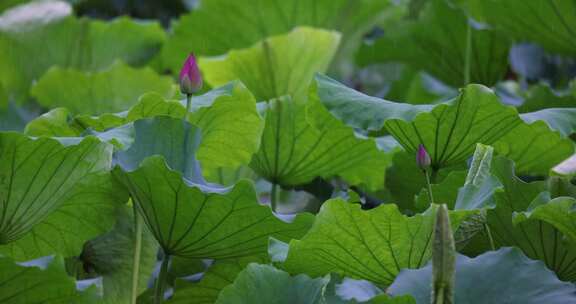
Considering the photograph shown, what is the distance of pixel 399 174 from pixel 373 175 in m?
0.06

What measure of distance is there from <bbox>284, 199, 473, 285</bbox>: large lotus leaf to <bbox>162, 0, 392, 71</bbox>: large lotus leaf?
1.20 metres

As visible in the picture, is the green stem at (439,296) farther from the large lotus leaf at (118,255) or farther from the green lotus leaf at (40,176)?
the large lotus leaf at (118,255)

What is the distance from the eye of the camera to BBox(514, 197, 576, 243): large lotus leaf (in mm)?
1102

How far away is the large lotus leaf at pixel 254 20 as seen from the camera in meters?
2.30

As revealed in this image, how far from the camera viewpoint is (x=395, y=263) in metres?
1.15

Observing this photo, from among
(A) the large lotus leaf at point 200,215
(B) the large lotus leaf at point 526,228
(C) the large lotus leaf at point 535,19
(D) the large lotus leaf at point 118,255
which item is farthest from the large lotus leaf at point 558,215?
(C) the large lotus leaf at point 535,19

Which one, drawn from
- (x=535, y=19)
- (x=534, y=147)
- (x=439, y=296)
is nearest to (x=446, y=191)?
(x=534, y=147)

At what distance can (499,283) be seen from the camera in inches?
43.1

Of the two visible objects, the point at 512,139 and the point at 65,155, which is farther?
the point at 512,139

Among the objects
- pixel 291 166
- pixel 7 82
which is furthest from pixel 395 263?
pixel 7 82

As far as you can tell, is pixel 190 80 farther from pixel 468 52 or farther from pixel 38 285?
pixel 468 52

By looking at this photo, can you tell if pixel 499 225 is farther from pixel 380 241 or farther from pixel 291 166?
pixel 291 166

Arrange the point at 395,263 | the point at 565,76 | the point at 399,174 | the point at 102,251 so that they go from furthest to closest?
the point at 565,76 → the point at 399,174 → the point at 102,251 → the point at 395,263

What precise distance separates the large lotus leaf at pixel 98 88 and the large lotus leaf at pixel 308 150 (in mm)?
618
